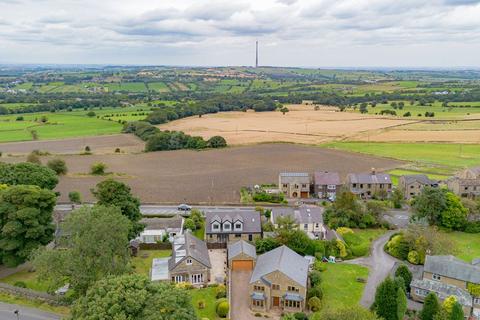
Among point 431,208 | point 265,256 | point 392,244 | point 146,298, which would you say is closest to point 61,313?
point 146,298

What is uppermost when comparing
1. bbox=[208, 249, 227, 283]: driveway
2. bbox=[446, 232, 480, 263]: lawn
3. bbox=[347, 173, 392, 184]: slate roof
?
bbox=[347, 173, 392, 184]: slate roof

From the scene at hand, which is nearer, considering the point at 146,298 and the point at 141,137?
the point at 146,298

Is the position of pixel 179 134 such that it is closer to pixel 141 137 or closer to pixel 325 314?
pixel 141 137

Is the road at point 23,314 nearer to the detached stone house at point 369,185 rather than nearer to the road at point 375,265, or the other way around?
the road at point 375,265

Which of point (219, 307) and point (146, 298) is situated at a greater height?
point (146, 298)

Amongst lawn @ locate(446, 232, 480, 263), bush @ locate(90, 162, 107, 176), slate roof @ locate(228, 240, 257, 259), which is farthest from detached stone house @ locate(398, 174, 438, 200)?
bush @ locate(90, 162, 107, 176)

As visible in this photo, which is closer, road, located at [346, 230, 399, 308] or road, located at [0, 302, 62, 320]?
road, located at [0, 302, 62, 320]

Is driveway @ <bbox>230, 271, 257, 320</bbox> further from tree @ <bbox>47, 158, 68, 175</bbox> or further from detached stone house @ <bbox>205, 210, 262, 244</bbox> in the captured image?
tree @ <bbox>47, 158, 68, 175</bbox>
